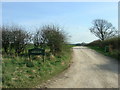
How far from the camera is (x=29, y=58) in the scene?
43.0 ft

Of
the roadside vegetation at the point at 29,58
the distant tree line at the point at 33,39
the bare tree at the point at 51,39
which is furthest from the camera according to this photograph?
the bare tree at the point at 51,39

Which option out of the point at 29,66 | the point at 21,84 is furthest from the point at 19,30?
the point at 21,84

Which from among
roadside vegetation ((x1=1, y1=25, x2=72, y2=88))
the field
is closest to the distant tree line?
roadside vegetation ((x1=1, y1=25, x2=72, y2=88))

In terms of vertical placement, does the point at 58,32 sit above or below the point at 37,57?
above

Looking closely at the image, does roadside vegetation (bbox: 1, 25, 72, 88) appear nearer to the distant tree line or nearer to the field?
the distant tree line

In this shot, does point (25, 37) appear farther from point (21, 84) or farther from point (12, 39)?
point (21, 84)

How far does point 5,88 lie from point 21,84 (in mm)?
739

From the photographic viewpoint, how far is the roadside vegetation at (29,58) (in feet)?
26.3

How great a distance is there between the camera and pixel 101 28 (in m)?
59.9

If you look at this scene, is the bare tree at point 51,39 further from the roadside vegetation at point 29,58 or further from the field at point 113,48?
the field at point 113,48

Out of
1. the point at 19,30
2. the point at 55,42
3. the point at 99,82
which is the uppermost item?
the point at 19,30

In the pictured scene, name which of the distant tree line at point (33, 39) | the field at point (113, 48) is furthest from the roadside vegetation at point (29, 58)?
the field at point (113, 48)

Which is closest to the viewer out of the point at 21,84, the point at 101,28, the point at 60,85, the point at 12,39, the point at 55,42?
the point at 21,84

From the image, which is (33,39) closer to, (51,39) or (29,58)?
(51,39)
